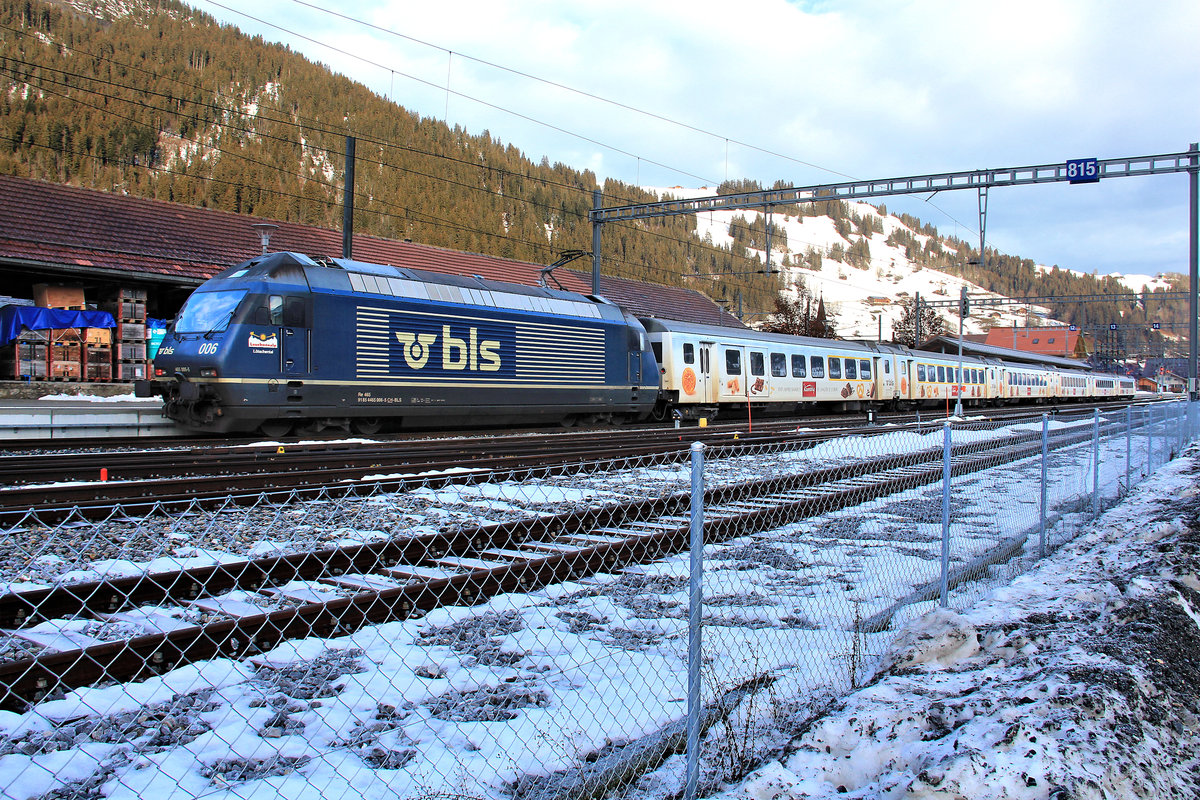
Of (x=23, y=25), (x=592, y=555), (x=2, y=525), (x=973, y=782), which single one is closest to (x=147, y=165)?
(x=23, y=25)

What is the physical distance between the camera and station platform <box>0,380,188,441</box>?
15.1 metres

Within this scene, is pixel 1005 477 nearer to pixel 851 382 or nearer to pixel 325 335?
pixel 325 335

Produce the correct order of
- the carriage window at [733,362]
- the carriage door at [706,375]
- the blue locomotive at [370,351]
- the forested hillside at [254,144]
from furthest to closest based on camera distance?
the forested hillside at [254,144] → the carriage window at [733,362] → the carriage door at [706,375] → the blue locomotive at [370,351]

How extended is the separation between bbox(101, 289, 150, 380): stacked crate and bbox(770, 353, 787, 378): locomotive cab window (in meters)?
19.6

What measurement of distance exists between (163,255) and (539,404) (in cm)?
1359

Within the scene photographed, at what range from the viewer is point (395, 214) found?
73062 millimetres

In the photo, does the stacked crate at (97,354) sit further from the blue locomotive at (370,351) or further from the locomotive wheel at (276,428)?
the locomotive wheel at (276,428)

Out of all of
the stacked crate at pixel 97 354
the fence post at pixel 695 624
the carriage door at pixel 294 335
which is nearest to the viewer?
the fence post at pixel 695 624

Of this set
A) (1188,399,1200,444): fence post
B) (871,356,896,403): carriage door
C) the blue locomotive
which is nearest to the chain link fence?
the blue locomotive

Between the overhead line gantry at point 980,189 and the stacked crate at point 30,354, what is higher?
the overhead line gantry at point 980,189

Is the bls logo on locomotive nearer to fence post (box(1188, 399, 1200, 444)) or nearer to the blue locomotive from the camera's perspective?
the blue locomotive

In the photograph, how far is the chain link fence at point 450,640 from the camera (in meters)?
3.38

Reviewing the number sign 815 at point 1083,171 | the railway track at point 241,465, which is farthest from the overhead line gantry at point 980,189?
the railway track at point 241,465

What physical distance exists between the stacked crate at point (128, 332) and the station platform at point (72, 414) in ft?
7.28
